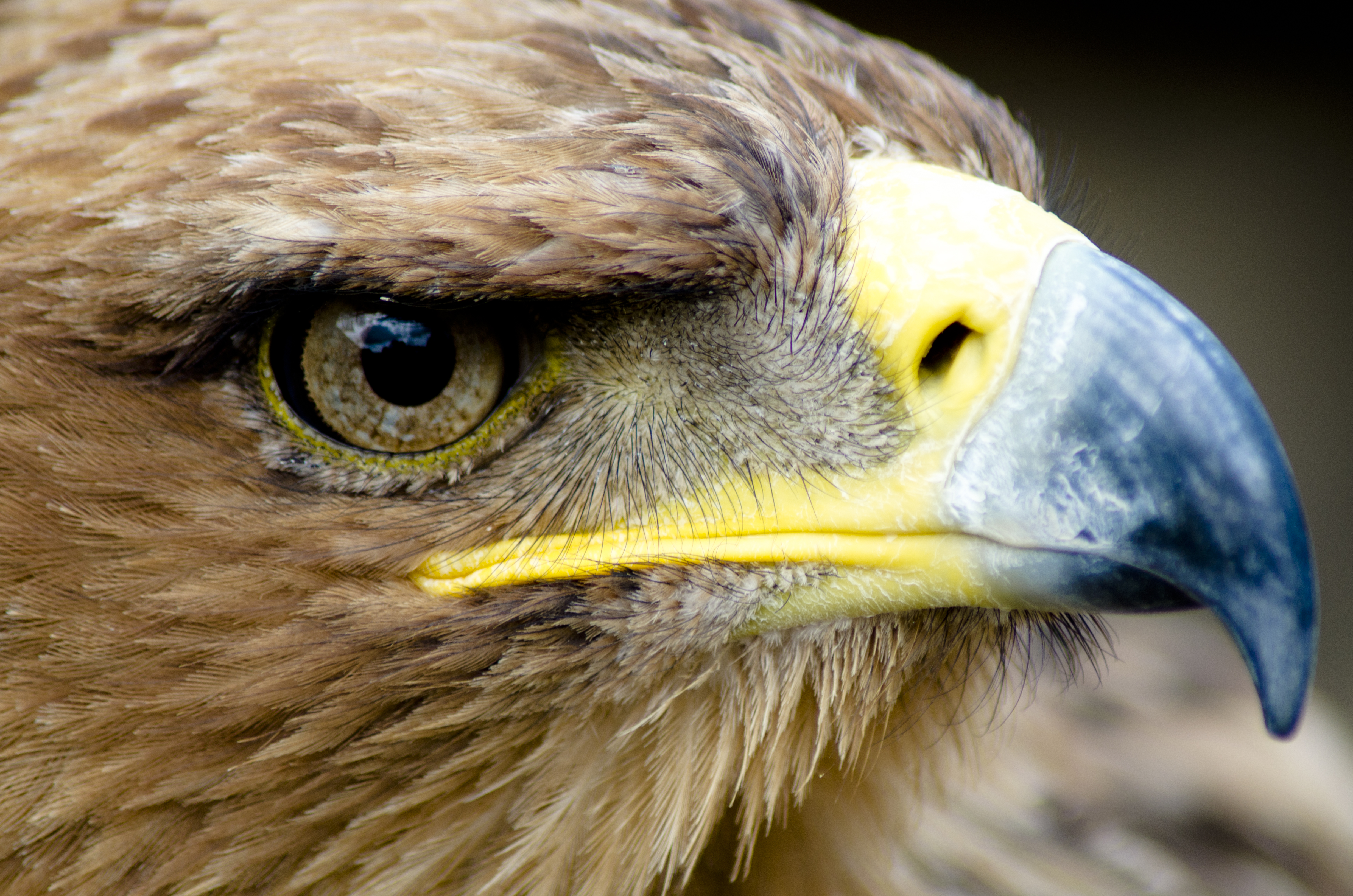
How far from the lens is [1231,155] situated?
565 centimetres

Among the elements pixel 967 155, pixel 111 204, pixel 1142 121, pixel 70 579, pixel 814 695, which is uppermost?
pixel 967 155

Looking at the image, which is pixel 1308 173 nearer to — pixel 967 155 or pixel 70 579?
pixel 967 155

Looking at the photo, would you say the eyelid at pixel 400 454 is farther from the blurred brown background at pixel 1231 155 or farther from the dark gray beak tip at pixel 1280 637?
the blurred brown background at pixel 1231 155

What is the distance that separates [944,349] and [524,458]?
51 centimetres

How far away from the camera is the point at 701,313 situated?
4.74 feet

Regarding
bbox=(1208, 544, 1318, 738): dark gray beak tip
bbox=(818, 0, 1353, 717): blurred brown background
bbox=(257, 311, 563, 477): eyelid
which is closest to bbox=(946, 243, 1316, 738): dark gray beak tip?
bbox=(1208, 544, 1318, 738): dark gray beak tip

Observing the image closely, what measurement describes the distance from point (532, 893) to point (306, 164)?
960 mm

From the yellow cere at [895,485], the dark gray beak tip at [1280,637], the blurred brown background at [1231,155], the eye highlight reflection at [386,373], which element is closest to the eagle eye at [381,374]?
the eye highlight reflection at [386,373]

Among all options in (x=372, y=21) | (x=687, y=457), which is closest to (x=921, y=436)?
(x=687, y=457)

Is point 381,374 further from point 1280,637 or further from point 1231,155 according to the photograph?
point 1231,155

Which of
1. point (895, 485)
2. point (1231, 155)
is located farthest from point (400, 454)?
point (1231, 155)

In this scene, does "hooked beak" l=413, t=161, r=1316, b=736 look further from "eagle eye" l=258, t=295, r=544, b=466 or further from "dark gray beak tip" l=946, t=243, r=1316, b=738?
"eagle eye" l=258, t=295, r=544, b=466

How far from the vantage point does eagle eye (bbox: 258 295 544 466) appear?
142 cm

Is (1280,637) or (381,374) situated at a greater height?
(1280,637)
